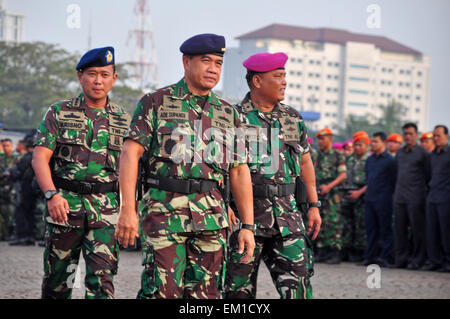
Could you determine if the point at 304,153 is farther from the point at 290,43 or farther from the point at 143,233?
the point at 290,43

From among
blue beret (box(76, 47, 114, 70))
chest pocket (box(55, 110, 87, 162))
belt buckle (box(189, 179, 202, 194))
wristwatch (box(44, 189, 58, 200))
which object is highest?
blue beret (box(76, 47, 114, 70))

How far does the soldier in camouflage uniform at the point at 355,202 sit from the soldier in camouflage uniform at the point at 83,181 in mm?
8389

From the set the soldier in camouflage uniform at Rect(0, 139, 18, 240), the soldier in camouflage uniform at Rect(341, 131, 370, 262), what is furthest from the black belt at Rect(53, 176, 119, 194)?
the soldier in camouflage uniform at Rect(0, 139, 18, 240)

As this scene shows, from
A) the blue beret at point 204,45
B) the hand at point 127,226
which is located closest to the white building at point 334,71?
the blue beret at point 204,45

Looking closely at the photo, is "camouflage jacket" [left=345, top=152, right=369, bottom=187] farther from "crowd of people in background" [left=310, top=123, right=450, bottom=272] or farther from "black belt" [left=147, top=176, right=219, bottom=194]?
"black belt" [left=147, top=176, right=219, bottom=194]

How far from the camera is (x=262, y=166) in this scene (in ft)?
21.4

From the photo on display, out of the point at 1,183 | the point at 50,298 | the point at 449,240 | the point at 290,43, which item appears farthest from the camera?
the point at 290,43

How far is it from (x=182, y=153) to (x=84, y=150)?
5.31ft

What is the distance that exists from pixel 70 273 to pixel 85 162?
2.82ft

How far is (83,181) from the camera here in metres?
6.61

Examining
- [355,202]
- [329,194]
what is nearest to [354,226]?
[355,202]

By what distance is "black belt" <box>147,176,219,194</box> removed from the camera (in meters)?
5.23

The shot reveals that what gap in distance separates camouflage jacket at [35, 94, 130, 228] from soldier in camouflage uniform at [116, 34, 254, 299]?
1272 millimetres
